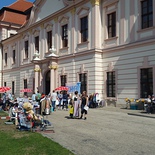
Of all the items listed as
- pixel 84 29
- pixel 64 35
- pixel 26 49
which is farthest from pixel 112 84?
pixel 26 49

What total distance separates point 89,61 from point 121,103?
15.9ft

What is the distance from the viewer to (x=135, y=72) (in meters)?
19.8

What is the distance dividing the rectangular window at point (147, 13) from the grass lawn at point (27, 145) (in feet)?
43.4

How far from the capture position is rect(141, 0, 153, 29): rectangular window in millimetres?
19136

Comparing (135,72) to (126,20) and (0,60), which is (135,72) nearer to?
(126,20)

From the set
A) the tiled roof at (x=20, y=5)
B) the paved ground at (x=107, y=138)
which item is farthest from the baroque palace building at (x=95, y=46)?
the tiled roof at (x=20, y=5)

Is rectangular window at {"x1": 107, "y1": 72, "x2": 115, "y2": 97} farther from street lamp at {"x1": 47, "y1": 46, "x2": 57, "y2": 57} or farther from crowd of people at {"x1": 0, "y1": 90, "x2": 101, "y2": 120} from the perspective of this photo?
street lamp at {"x1": 47, "y1": 46, "x2": 57, "y2": 57}

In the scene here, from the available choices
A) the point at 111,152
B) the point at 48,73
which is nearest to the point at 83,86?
the point at 48,73

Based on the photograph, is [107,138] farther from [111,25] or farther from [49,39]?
[49,39]

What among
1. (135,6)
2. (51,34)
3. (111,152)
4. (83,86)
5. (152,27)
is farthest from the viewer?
(51,34)

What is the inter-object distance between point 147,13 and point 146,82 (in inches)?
202

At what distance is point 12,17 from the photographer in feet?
140

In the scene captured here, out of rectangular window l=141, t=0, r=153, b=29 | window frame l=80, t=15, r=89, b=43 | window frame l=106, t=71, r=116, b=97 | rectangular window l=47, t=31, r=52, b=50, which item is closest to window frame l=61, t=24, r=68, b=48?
window frame l=80, t=15, r=89, b=43

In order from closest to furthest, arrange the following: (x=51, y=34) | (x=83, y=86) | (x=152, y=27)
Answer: (x=152, y=27), (x=83, y=86), (x=51, y=34)
